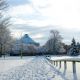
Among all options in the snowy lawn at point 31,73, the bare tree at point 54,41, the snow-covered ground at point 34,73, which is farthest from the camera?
the bare tree at point 54,41

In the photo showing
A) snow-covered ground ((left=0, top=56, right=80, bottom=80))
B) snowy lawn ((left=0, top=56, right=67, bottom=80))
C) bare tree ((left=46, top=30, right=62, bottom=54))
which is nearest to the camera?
snowy lawn ((left=0, top=56, right=67, bottom=80))

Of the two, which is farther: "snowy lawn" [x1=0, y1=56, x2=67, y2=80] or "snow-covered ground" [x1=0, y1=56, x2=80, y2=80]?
"snow-covered ground" [x1=0, y1=56, x2=80, y2=80]

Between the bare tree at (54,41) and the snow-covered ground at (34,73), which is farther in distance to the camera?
the bare tree at (54,41)

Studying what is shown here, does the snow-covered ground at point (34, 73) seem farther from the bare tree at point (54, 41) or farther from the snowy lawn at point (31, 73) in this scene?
the bare tree at point (54, 41)

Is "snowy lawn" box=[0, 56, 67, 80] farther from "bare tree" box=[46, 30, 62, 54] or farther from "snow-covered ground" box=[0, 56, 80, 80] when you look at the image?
"bare tree" box=[46, 30, 62, 54]

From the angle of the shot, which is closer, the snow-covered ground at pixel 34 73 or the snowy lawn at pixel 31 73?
the snowy lawn at pixel 31 73

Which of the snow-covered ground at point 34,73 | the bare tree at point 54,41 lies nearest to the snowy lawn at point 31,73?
the snow-covered ground at point 34,73

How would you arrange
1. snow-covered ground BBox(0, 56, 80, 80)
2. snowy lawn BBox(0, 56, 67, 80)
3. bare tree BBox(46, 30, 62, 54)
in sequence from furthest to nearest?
bare tree BBox(46, 30, 62, 54) < snow-covered ground BBox(0, 56, 80, 80) < snowy lawn BBox(0, 56, 67, 80)

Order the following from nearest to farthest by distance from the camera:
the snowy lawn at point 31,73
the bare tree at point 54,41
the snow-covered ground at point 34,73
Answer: the snowy lawn at point 31,73
the snow-covered ground at point 34,73
the bare tree at point 54,41

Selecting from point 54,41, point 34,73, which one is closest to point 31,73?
point 34,73

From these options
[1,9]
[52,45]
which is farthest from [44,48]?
[1,9]

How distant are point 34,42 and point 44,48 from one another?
4116cm

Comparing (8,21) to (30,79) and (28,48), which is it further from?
(28,48)

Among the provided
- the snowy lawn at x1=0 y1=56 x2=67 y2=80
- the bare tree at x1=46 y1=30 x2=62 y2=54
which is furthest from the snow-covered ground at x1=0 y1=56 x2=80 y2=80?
the bare tree at x1=46 y1=30 x2=62 y2=54
